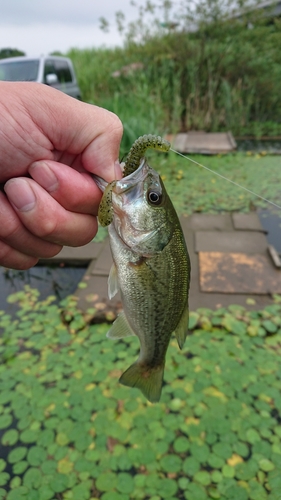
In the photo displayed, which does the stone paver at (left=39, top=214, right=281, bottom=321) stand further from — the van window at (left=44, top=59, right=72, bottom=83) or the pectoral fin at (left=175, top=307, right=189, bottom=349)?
the van window at (left=44, top=59, right=72, bottom=83)

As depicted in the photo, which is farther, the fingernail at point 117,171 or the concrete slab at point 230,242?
the concrete slab at point 230,242

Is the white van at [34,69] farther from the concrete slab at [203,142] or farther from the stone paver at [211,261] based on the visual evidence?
the stone paver at [211,261]

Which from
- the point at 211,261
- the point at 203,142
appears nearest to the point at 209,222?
the point at 211,261

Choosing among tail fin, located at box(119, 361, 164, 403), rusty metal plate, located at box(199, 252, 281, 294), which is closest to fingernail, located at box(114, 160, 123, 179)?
tail fin, located at box(119, 361, 164, 403)

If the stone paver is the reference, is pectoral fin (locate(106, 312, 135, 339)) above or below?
above

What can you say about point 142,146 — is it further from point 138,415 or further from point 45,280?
point 45,280

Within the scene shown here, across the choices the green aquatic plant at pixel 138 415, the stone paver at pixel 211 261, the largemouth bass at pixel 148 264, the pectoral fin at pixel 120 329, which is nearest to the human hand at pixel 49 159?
the largemouth bass at pixel 148 264
